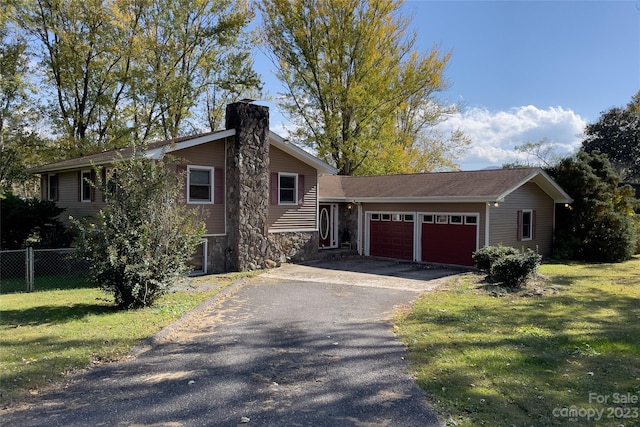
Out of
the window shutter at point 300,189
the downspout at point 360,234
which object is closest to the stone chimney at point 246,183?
the window shutter at point 300,189

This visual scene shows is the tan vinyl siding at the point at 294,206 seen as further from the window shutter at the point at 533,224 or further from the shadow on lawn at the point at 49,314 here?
the window shutter at the point at 533,224

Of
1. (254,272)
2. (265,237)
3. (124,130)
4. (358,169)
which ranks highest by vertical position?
(124,130)

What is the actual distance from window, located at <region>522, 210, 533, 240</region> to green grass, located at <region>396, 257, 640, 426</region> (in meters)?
7.51

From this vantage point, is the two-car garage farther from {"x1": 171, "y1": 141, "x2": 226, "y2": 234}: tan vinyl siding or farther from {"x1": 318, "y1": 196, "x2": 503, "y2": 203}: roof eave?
{"x1": 171, "y1": 141, "x2": 226, "y2": 234}: tan vinyl siding

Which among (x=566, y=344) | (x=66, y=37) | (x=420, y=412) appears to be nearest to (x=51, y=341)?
(x=420, y=412)

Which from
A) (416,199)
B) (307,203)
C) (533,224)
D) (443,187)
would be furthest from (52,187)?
(533,224)

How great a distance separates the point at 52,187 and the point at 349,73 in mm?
17556

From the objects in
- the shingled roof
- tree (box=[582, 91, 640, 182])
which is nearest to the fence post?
the shingled roof

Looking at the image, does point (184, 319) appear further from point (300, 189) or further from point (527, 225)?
point (527, 225)

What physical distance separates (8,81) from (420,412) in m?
21.3

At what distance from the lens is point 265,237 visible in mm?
16297

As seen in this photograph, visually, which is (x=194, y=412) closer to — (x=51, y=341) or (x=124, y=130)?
(x=51, y=341)

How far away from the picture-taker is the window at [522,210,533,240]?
61.8 ft

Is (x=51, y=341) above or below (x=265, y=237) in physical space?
below
